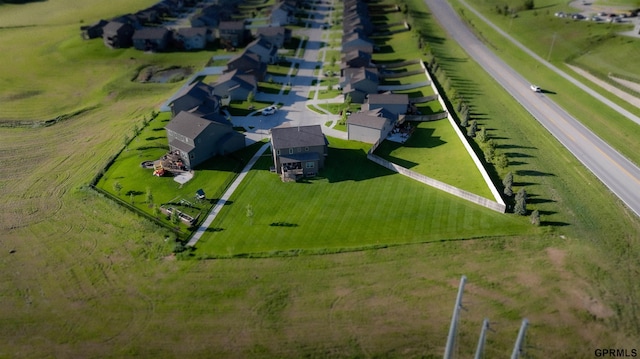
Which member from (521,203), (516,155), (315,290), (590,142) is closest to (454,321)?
(315,290)

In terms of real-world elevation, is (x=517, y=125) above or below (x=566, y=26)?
below

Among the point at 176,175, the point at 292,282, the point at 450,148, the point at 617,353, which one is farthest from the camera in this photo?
the point at 450,148

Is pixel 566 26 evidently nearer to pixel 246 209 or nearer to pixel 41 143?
pixel 246 209

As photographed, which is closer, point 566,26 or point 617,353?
point 617,353

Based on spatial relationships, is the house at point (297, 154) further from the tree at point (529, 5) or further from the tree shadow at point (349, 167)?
the tree at point (529, 5)

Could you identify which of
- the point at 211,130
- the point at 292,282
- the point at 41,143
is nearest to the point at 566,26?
the point at 211,130

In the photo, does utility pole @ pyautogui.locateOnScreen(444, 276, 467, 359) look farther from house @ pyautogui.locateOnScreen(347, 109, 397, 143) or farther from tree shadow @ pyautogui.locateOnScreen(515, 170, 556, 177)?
house @ pyautogui.locateOnScreen(347, 109, 397, 143)

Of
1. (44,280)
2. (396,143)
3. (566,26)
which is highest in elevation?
(566,26)
